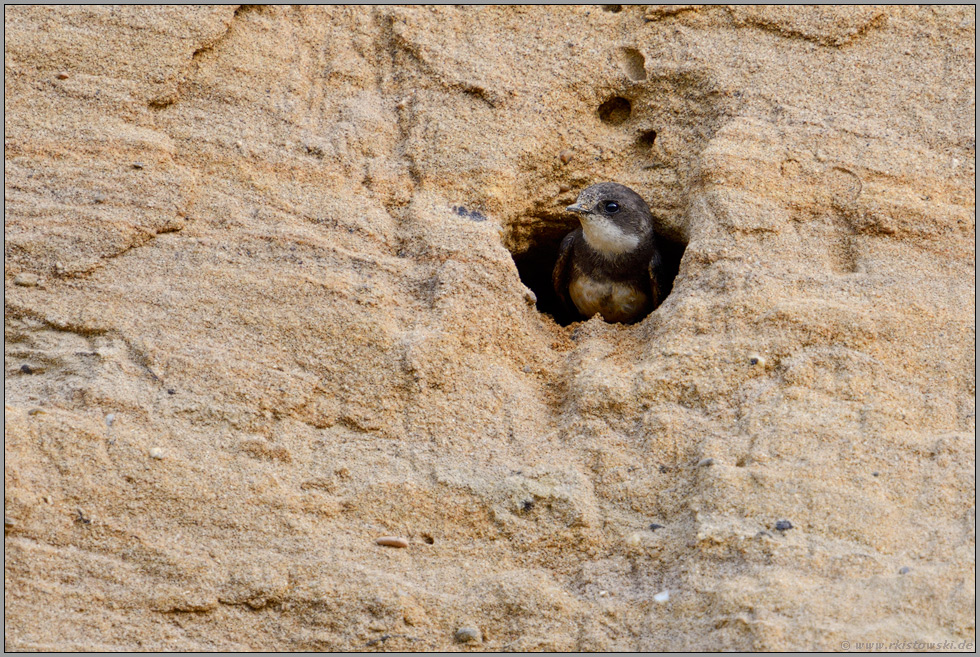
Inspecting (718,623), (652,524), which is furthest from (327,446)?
(718,623)

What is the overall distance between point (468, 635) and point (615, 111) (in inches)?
105

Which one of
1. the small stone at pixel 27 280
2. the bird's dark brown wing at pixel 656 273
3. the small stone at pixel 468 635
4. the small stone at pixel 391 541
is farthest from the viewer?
the bird's dark brown wing at pixel 656 273

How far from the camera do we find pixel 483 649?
3.62 meters

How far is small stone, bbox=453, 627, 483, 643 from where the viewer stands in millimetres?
3608

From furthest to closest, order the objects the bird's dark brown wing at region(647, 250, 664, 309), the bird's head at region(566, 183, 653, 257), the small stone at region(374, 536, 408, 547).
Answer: the bird's dark brown wing at region(647, 250, 664, 309) → the bird's head at region(566, 183, 653, 257) → the small stone at region(374, 536, 408, 547)

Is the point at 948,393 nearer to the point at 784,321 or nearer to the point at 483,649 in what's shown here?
the point at 784,321

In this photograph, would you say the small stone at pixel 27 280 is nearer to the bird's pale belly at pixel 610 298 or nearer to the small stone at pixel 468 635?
the small stone at pixel 468 635

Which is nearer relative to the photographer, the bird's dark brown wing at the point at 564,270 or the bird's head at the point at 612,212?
the bird's head at the point at 612,212

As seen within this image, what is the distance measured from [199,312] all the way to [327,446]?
720 mm

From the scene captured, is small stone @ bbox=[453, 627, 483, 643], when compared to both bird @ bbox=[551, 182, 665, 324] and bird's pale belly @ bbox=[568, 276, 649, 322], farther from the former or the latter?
bird's pale belly @ bbox=[568, 276, 649, 322]

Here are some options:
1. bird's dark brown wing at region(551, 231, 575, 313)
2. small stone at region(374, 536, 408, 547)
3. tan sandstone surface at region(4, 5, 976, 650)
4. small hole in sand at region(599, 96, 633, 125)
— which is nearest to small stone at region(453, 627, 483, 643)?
tan sandstone surface at region(4, 5, 976, 650)

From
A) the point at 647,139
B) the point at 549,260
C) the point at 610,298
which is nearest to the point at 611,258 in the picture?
the point at 610,298

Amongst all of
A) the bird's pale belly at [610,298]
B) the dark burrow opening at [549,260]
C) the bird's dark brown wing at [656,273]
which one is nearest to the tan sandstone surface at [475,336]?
the dark burrow opening at [549,260]

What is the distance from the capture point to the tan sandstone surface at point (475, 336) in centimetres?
363
